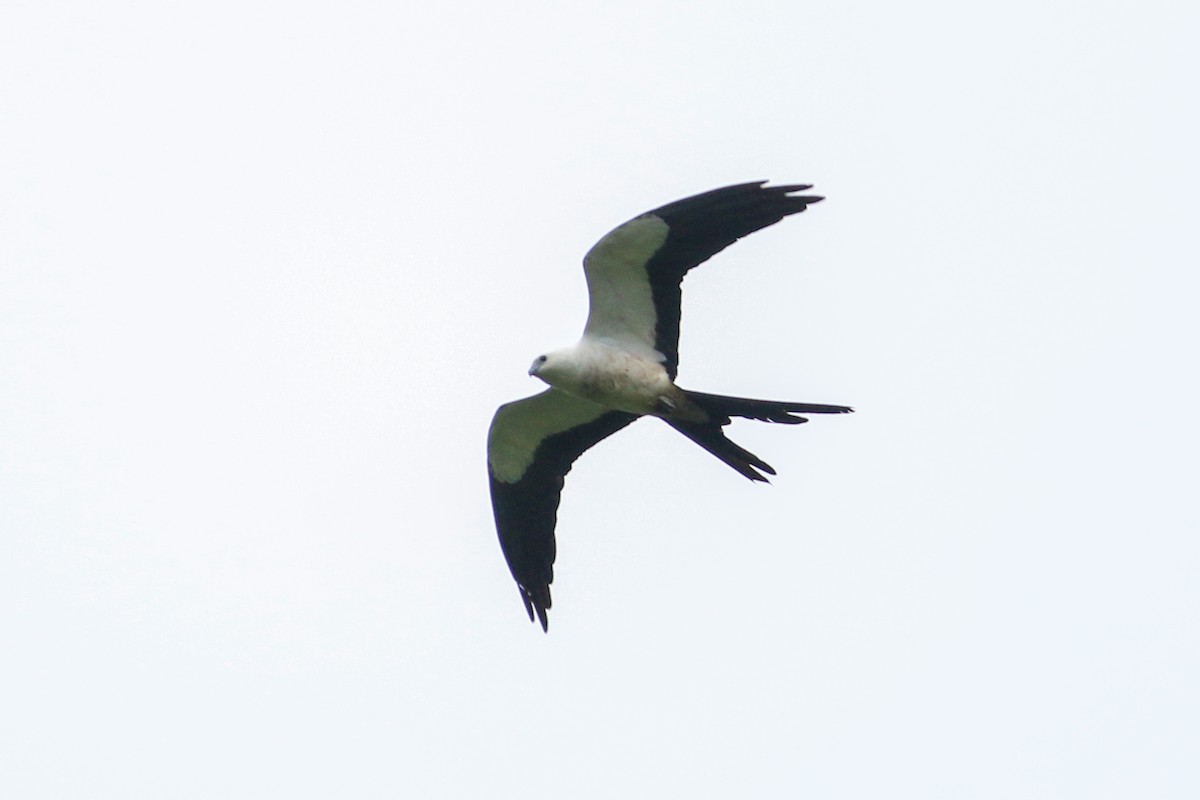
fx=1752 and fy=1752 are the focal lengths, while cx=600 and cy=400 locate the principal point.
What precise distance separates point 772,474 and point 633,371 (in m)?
1.05

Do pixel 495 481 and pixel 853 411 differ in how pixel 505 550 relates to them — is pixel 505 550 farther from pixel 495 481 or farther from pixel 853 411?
pixel 853 411

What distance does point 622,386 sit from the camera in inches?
420

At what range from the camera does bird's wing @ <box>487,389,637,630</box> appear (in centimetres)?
1148

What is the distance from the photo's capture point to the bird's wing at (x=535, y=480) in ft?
37.7

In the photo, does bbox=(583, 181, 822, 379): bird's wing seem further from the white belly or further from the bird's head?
the bird's head

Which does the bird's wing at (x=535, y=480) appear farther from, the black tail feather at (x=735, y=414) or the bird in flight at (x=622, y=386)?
the black tail feather at (x=735, y=414)

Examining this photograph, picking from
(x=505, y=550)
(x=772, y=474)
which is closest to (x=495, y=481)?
(x=505, y=550)

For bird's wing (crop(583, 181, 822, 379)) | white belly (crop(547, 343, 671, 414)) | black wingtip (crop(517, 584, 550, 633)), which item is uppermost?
bird's wing (crop(583, 181, 822, 379))

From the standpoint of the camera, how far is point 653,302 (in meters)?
10.7

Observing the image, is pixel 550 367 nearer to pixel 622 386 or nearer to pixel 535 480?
pixel 622 386

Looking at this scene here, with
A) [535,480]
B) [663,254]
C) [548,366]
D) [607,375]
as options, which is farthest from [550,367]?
[535,480]

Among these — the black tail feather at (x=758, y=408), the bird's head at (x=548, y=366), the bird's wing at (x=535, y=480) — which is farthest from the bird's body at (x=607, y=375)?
the bird's wing at (x=535, y=480)

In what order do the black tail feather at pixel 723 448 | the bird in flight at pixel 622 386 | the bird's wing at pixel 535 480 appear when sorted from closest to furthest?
the bird in flight at pixel 622 386 < the black tail feather at pixel 723 448 < the bird's wing at pixel 535 480

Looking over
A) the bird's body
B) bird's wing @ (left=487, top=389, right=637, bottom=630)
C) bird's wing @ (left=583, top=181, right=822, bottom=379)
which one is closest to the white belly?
the bird's body
